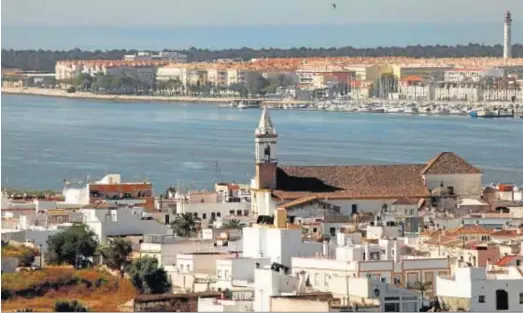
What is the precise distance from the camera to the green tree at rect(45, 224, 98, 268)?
35.4ft

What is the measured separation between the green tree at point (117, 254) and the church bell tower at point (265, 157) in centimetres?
361

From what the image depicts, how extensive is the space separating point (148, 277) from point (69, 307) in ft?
4.59

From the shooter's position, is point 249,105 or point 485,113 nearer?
point 485,113

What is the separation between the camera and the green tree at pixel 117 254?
10.4m

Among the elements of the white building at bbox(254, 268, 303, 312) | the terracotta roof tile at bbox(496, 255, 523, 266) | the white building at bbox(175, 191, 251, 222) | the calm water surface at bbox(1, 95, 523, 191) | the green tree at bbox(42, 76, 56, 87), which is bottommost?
the green tree at bbox(42, 76, 56, 87)

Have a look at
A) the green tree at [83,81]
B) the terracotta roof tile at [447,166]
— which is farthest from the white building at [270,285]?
the green tree at [83,81]

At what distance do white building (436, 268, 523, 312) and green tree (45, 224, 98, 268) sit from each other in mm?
2782

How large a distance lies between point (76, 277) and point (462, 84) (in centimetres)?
4260

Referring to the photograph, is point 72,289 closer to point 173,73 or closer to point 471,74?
point 471,74

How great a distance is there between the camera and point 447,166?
14914 mm

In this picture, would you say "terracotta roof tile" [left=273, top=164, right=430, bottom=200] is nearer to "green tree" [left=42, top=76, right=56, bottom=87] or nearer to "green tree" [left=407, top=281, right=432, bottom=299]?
"green tree" [left=407, top=281, right=432, bottom=299]

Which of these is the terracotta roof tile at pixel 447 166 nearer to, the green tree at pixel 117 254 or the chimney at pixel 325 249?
the green tree at pixel 117 254

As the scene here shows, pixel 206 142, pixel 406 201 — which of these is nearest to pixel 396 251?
pixel 406 201

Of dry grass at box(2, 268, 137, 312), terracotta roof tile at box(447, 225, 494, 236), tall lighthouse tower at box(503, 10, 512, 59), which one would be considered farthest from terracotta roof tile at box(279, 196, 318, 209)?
tall lighthouse tower at box(503, 10, 512, 59)
